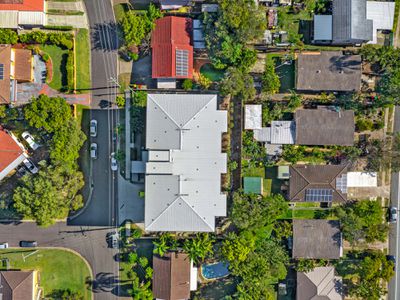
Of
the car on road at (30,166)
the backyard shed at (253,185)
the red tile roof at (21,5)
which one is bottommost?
the backyard shed at (253,185)

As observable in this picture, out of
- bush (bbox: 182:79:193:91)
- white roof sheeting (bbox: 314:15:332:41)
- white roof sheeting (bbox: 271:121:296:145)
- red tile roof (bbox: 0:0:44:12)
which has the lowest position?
white roof sheeting (bbox: 271:121:296:145)

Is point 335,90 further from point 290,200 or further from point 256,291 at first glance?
point 256,291

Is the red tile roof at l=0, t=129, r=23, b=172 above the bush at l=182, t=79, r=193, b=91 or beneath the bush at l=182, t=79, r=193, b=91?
beneath

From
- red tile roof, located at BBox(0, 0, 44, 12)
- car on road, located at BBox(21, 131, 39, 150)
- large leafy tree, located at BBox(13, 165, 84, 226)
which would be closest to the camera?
large leafy tree, located at BBox(13, 165, 84, 226)

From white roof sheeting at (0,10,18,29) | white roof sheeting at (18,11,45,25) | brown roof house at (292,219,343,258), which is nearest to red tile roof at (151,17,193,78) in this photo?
white roof sheeting at (18,11,45,25)

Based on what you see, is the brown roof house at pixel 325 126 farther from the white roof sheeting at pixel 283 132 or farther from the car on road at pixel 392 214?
the car on road at pixel 392 214

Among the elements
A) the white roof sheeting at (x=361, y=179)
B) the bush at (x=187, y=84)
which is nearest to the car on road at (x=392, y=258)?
the white roof sheeting at (x=361, y=179)

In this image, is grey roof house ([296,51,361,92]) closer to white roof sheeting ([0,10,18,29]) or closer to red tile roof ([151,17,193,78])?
red tile roof ([151,17,193,78])

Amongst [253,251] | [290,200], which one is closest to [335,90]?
[290,200]
